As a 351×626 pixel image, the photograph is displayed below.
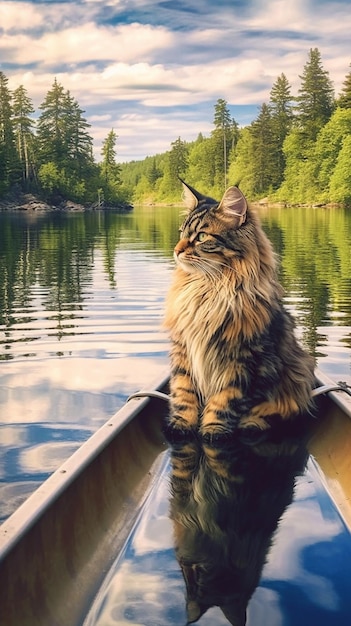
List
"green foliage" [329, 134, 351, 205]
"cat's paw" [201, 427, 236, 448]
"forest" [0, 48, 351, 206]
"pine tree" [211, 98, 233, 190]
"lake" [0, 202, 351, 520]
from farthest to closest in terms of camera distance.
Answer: "pine tree" [211, 98, 233, 190]
"forest" [0, 48, 351, 206]
"green foliage" [329, 134, 351, 205]
"lake" [0, 202, 351, 520]
"cat's paw" [201, 427, 236, 448]

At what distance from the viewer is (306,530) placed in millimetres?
3557

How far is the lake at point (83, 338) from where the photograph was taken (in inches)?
255

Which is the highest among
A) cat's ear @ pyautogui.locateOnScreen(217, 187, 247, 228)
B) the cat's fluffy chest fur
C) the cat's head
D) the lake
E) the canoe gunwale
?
cat's ear @ pyautogui.locateOnScreen(217, 187, 247, 228)

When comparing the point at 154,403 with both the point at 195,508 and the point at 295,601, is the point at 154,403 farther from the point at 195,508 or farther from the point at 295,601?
the point at 295,601

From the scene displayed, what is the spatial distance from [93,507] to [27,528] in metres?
0.86

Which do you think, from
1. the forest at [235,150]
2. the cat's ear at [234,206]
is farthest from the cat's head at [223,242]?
Result: the forest at [235,150]

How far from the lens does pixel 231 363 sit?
4809 millimetres

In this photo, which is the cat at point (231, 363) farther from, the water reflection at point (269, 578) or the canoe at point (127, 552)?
the water reflection at point (269, 578)

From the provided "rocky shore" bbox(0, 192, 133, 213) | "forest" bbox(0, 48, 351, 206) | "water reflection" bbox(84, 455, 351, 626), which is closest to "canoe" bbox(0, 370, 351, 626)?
"water reflection" bbox(84, 455, 351, 626)

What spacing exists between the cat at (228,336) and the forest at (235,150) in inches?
3252

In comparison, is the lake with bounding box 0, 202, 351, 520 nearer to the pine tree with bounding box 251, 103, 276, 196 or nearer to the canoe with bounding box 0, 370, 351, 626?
the canoe with bounding box 0, 370, 351, 626

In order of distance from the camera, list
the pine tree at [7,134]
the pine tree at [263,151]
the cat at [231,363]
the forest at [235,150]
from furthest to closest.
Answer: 1. the pine tree at [263,151]
2. the pine tree at [7,134]
3. the forest at [235,150]
4. the cat at [231,363]

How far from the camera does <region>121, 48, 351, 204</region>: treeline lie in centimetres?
9125

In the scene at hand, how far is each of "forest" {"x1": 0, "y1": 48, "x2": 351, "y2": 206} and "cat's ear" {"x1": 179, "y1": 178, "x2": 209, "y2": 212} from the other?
270 feet
